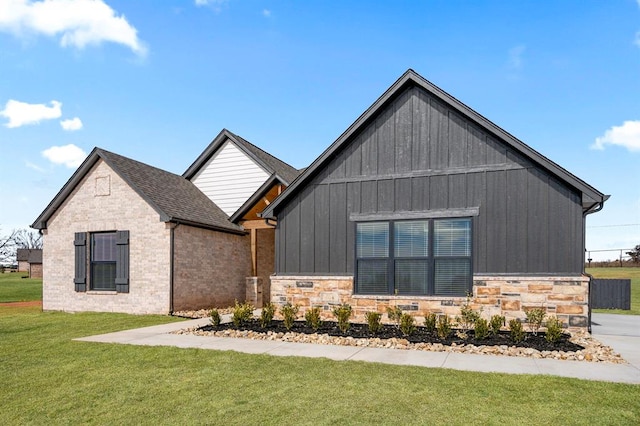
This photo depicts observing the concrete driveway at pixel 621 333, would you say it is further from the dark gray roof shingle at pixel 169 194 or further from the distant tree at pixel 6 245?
the distant tree at pixel 6 245

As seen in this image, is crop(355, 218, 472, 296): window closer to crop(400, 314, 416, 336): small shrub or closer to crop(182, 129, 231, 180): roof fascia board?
crop(400, 314, 416, 336): small shrub

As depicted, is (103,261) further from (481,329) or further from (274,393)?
(481,329)

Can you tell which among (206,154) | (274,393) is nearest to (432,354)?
(274,393)

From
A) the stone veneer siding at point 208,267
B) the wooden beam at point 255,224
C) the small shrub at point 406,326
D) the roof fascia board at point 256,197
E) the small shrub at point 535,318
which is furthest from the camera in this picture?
the wooden beam at point 255,224

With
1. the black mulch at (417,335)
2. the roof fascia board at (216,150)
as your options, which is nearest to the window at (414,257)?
the black mulch at (417,335)

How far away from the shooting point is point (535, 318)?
35.2 ft

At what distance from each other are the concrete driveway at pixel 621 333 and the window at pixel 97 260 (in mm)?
15785

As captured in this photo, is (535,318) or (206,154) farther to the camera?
(206,154)

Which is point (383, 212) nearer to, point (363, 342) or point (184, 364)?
point (363, 342)

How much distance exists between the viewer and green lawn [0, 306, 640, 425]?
532 centimetres

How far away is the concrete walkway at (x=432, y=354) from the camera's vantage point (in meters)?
7.44

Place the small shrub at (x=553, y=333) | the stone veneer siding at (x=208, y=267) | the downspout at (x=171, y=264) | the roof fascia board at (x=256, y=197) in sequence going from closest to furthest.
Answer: the small shrub at (x=553, y=333)
the downspout at (x=171, y=264)
the stone veneer siding at (x=208, y=267)
the roof fascia board at (x=256, y=197)

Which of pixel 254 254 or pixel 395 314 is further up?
pixel 254 254

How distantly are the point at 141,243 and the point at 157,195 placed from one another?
199 cm
